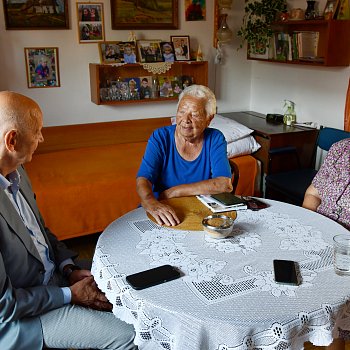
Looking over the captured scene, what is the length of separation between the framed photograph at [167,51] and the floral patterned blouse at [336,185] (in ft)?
6.56

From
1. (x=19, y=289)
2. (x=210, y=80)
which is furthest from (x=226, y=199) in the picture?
(x=210, y=80)

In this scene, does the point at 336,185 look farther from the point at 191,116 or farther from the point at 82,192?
the point at 82,192

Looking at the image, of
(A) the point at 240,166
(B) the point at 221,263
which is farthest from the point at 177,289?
(A) the point at 240,166

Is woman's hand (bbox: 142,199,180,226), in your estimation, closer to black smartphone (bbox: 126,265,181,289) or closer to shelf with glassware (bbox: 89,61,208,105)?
black smartphone (bbox: 126,265,181,289)

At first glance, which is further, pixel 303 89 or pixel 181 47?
pixel 181 47

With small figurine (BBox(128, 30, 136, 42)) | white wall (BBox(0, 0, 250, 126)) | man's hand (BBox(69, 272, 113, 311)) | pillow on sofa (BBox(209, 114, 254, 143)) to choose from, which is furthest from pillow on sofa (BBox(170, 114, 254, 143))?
man's hand (BBox(69, 272, 113, 311))

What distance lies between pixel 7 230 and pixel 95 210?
157cm

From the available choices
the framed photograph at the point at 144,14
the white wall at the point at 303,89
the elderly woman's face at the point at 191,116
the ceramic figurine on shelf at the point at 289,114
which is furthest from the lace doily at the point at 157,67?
the elderly woman's face at the point at 191,116

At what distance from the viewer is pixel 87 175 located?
2.95 metres

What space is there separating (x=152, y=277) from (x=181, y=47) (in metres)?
2.86

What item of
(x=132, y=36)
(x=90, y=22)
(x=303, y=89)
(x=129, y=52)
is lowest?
(x=303, y=89)

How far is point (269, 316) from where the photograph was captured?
1188 mm

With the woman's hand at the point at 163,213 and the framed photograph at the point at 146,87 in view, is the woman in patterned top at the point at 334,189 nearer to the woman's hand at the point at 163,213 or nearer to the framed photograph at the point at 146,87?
the woman's hand at the point at 163,213

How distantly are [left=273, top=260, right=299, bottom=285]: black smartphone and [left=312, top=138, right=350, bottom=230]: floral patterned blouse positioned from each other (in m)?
0.61
